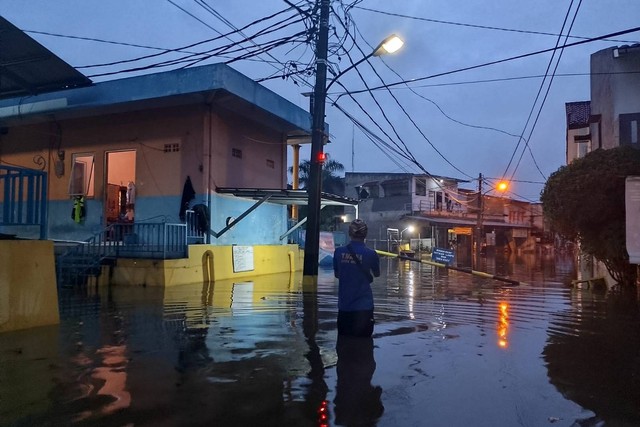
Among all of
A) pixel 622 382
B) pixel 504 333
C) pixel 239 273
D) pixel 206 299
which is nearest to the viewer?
pixel 622 382

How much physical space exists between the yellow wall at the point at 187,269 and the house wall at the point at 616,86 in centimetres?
1177

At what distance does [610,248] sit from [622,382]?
8.25 m

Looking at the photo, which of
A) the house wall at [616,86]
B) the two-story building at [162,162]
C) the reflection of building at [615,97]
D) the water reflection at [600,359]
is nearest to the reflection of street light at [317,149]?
the two-story building at [162,162]

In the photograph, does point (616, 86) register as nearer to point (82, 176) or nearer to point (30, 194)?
point (30, 194)

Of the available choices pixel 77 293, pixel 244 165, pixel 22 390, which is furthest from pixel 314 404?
pixel 244 165

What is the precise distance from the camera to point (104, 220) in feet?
58.4

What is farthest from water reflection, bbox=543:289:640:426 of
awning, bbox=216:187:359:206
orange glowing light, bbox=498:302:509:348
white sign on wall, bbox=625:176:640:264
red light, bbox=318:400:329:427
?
awning, bbox=216:187:359:206

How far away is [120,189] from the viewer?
19391 mm

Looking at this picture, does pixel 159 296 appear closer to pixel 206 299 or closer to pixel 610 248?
pixel 206 299

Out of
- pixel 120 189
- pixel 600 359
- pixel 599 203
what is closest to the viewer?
pixel 600 359

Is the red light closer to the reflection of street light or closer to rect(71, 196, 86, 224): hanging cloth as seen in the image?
the reflection of street light

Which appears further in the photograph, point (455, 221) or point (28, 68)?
point (455, 221)

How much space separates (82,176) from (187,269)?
6.49 m

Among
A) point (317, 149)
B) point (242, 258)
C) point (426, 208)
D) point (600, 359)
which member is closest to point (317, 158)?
point (317, 149)
